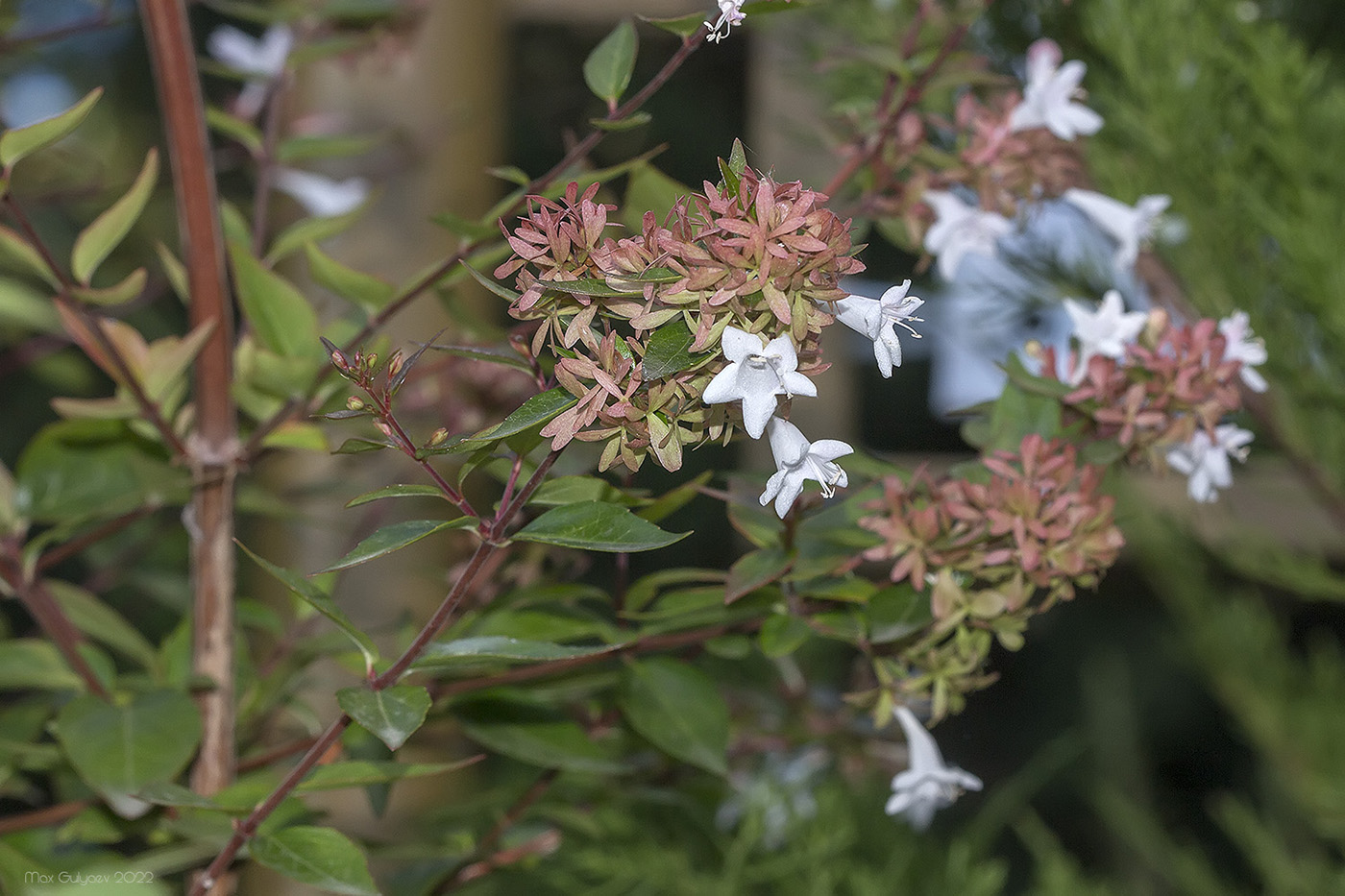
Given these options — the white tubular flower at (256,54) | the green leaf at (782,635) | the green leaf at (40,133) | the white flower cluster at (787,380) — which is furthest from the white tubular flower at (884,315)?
the white tubular flower at (256,54)

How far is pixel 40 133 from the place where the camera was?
29 centimetres

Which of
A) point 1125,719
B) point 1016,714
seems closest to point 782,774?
point 1125,719

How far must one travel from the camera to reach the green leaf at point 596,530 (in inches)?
8.6

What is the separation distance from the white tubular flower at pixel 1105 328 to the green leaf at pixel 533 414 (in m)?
0.19

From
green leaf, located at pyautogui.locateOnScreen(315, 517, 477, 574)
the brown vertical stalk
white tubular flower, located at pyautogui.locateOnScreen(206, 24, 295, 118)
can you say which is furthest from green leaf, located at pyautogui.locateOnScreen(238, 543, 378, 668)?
white tubular flower, located at pyautogui.locateOnScreen(206, 24, 295, 118)

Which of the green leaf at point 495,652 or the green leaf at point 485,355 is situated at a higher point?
the green leaf at point 485,355

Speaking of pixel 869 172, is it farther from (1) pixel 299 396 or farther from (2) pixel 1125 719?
(2) pixel 1125 719

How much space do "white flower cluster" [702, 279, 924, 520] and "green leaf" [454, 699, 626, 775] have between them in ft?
0.39

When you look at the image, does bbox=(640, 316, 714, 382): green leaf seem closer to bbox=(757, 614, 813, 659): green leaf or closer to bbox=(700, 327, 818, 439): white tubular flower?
bbox=(700, 327, 818, 439): white tubular flower

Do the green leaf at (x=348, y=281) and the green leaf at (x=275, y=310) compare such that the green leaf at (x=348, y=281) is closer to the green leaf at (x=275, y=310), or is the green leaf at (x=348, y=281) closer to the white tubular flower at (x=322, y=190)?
the green leaf at (x=275, y=310)

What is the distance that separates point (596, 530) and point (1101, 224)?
0.32m

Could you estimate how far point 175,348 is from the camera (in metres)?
0.33

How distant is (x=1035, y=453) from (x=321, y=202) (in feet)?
1.45

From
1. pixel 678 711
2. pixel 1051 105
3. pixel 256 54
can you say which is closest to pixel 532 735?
pixel 678 711
